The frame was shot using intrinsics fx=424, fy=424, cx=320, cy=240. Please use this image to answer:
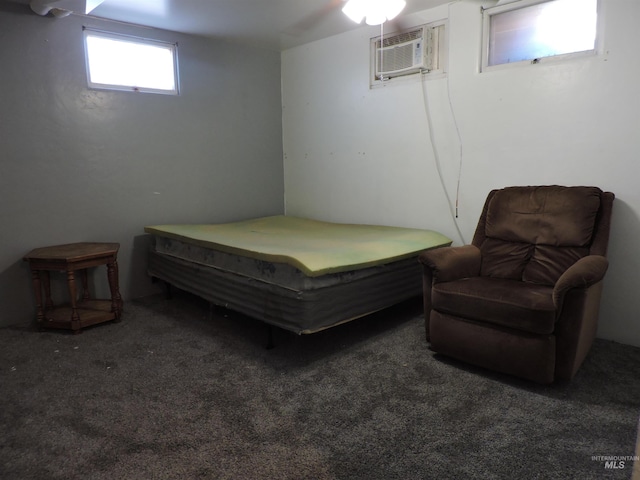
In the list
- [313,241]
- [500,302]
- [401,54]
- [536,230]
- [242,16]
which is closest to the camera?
[500,302]

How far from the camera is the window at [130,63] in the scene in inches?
127

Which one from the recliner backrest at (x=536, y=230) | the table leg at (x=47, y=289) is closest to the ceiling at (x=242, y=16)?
the recliner backrest at (x=536, y=230)

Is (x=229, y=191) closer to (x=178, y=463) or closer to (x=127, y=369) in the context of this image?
(x=127, y=369)

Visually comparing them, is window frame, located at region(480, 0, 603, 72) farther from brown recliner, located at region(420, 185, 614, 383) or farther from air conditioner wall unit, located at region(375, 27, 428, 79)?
brown recliner, located at region(420, 185, 614, 383)

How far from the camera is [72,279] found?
108 inches

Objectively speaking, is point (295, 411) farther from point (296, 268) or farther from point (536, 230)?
point (536, 230)

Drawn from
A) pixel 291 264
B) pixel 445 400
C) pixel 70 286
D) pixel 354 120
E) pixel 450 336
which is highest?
pixel 354 120

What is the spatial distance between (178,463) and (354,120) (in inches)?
120

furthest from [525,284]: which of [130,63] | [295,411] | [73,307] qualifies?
[130,63]

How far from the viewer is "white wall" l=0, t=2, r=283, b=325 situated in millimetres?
2914

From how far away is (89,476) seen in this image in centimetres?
148

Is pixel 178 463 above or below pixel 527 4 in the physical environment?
below

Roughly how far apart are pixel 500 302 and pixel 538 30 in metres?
1.84

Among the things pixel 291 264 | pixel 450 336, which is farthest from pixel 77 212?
pixel 450 336
